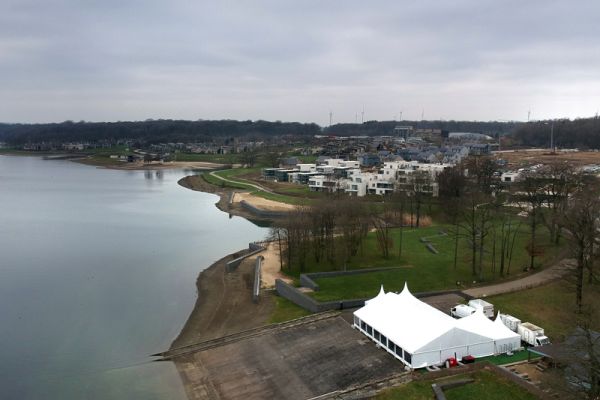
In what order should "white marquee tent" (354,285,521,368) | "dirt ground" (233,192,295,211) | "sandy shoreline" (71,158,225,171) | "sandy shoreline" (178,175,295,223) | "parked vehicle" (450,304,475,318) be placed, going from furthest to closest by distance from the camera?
"sandy shoreline" (71,158,225,171), "dirt ground" (233,192,295,211), "sandy shoreline" (178,175,295,223), "parked vehicle" (450,304,475,318), "white marquee tent" (354,285,521,368)

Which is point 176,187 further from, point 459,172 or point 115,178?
point 459,172

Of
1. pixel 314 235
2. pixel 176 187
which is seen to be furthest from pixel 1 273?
pixel 176 187

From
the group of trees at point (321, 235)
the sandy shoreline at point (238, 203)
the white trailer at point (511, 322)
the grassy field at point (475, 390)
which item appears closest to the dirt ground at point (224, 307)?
the group of trees at point (321, 235)

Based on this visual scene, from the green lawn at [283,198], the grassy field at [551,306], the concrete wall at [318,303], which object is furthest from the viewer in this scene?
the green lawn at [283,198]

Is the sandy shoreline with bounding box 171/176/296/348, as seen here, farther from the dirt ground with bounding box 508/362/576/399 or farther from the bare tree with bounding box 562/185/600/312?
the bare tree with bounding box 562/185/600/312

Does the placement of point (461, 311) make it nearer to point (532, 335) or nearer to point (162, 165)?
point (532, 335)

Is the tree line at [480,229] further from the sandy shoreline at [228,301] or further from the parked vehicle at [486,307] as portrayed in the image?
the parked vehicle at [486,307]

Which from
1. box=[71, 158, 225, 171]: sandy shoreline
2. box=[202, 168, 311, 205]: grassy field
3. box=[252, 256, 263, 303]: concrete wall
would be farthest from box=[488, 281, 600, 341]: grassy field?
box=[71, 158, 225, 171]: sandy shoreline
